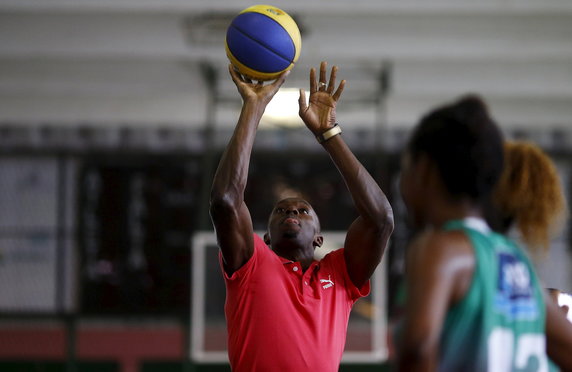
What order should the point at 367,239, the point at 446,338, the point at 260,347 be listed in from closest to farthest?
the point at 446,338, the point at 260,347, the point at 367,239

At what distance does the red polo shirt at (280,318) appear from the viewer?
2566 mm

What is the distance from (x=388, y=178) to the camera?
33.2 feet

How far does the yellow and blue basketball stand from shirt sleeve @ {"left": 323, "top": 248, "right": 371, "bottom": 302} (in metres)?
0.66

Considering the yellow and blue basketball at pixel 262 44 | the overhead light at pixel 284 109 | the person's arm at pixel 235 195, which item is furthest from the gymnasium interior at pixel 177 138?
the person's arm at pixel 235 195

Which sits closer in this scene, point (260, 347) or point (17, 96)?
point (260, 347)

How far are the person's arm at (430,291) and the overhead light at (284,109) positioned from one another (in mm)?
5353

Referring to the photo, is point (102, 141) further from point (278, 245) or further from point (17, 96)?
point (278, 245)

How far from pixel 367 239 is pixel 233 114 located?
327 inches

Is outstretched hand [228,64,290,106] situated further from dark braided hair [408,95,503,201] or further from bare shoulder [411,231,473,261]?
bare shoulder [411,231,473,261]

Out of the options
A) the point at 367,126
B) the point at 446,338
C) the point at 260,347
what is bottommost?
the point at 260,347

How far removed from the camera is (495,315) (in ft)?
5.18

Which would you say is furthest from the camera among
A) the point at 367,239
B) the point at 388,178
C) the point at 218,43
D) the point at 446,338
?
the point at 388,178

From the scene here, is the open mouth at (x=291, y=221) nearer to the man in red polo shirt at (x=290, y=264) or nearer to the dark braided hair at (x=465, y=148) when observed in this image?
the man in red polo shirt at (x=290, y=264)

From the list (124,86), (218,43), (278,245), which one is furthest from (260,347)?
(124,86)
